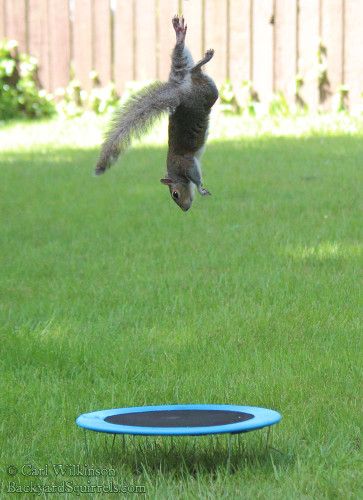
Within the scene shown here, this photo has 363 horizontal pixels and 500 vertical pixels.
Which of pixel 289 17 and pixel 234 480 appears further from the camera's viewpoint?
pixel 289 17

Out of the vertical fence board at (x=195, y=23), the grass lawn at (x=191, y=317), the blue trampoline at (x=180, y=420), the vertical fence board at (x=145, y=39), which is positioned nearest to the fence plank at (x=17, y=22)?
the vertical fence board at (x=145, y=39)

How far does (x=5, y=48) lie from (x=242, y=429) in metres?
11.5

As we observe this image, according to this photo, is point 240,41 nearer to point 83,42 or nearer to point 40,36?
point 83,42

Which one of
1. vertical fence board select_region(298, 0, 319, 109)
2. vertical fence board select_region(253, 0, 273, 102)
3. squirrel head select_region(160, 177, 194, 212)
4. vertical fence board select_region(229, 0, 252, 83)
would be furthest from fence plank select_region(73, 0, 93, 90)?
squirrel head select_region(160, 177, 194, 212)

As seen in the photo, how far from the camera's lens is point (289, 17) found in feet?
39.2

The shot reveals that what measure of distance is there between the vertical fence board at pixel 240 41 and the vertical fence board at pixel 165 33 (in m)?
0.75

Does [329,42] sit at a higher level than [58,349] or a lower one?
higher

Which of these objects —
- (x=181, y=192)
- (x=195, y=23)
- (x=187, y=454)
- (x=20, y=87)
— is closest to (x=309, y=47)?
(x=195, y=23)

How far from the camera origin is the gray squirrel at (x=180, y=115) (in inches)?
105

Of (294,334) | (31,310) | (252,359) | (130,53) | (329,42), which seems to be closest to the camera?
(252,359)

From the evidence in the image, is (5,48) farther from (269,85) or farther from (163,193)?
(163,193)

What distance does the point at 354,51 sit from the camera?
11602 mm

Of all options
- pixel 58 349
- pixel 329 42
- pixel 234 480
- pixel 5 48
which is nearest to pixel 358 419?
pixel 234 480

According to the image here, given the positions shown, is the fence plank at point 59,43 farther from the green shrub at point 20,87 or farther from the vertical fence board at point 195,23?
the vertical fence board at point 195,23
